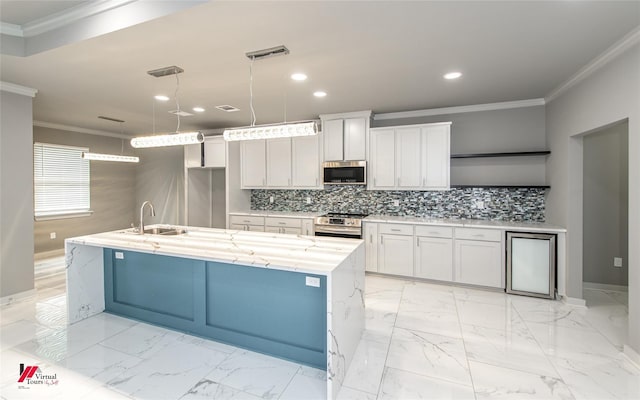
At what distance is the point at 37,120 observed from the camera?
529cm

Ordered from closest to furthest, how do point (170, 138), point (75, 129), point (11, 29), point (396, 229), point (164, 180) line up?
1. point (11, 29)
2. point (170, 138)
3. point (396, 229)
4. point (75, 129)
5. point (164, 180)

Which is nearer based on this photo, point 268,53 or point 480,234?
point 268,53

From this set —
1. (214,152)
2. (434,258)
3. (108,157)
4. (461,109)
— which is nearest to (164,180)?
(214,152)

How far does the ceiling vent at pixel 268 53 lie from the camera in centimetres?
246

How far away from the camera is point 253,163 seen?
544 cm

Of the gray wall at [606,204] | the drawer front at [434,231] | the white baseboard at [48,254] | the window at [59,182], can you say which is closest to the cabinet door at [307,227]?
the drawer front at [434,231]

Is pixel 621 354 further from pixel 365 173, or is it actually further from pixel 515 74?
pixel 365 173

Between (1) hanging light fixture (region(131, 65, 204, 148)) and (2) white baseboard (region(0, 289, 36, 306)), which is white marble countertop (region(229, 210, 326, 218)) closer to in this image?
(1) hanging light fixture (region(131, 65, 204, 148))

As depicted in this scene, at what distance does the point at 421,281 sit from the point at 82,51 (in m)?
4.58

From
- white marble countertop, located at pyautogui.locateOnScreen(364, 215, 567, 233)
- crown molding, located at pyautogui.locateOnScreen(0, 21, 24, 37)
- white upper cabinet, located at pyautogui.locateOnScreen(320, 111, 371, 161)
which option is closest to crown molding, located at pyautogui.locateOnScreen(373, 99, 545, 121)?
white upper cabinet, located at pyautogui.locateOnScreen(320, 111, 371, 161)

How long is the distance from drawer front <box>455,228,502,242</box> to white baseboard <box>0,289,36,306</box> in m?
5.49

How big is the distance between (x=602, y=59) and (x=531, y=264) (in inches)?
89.3

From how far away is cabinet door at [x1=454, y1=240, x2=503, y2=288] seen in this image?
3.71 meters

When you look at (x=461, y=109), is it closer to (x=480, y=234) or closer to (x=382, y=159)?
(x=382, y=159)
